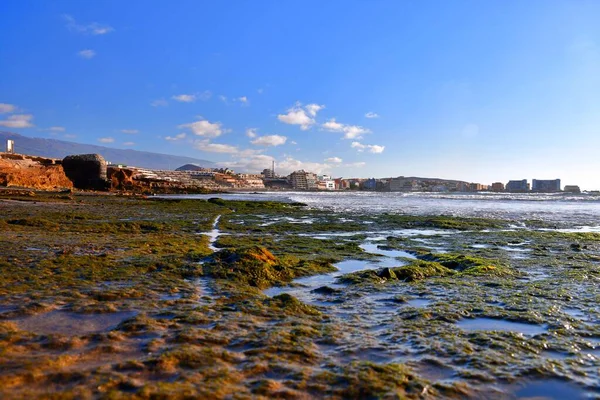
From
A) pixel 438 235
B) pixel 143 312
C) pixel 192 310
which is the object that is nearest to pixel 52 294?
pixel 143 312

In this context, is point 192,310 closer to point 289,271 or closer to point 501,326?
point 289,271

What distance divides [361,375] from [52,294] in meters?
4.97

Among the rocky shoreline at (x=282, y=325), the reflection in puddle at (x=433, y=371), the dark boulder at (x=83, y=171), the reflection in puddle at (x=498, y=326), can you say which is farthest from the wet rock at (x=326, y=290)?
the dark boulder at (x=83, y=171)

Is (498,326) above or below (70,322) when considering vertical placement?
below

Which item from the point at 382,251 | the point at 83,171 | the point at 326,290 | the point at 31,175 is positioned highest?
the point at 83,171

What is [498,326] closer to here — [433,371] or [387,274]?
[433,371]

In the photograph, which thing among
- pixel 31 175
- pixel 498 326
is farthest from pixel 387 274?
pixel 31 175

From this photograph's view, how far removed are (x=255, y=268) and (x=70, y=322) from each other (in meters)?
3.67

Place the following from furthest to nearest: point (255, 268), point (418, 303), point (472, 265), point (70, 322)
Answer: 1. point (472, 265)
2. point (255, 268)
3. point (418, 303)
4. point (70, 322)

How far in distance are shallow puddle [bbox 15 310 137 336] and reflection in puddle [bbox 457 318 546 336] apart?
4.63m

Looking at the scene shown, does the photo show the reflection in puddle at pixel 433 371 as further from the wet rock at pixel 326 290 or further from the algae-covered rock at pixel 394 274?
the algae-covered rock at pixel 394 274

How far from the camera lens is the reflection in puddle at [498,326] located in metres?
5.40

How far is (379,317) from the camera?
19.1 feet

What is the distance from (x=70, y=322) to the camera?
5008 mm
